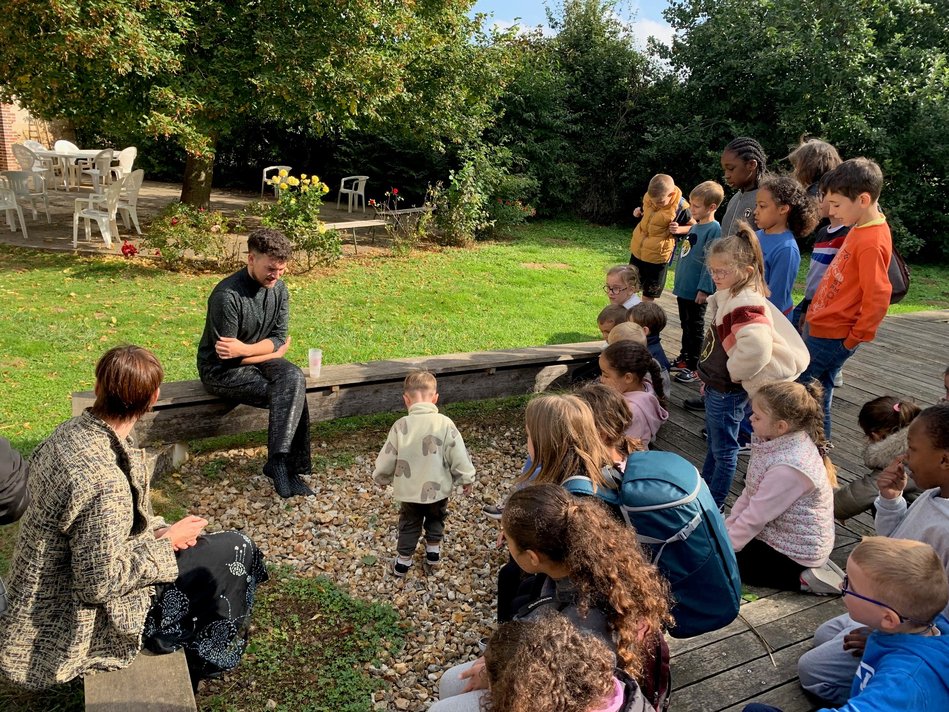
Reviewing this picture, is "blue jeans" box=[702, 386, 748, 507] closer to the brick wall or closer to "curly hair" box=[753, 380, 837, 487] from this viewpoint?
"curly hair" box=[753, 380, 837, 487]

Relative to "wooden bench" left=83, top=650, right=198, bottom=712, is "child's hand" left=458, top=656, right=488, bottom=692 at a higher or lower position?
higher

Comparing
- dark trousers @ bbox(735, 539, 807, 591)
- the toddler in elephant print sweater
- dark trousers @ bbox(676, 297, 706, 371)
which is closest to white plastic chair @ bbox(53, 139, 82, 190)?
dark trousers @ bbox(676, 297, 706, 371)

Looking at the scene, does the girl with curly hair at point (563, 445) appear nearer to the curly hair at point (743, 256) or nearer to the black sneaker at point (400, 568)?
the black sneaker at point (400, 568)

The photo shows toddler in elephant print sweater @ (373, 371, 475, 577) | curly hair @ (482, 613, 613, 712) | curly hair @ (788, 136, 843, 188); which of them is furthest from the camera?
curly hair @ (788, 136, 843, 188)

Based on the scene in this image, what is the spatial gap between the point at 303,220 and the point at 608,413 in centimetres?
729

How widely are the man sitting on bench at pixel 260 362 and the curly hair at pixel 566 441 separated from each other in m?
2.09

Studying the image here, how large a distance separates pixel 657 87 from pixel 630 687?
16.4 m

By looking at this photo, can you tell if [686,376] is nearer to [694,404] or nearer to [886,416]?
[694,404]

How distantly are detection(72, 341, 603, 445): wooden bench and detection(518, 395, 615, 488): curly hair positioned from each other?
2.40 meters

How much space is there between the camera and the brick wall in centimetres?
1584

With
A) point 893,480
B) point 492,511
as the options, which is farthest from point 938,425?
point 492,511

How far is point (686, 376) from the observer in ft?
19.2

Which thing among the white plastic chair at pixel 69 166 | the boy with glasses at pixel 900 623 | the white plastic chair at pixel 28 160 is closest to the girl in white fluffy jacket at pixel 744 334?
the boy with glasses at pixel 900 623

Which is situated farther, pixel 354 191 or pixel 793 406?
pixel 354 191
